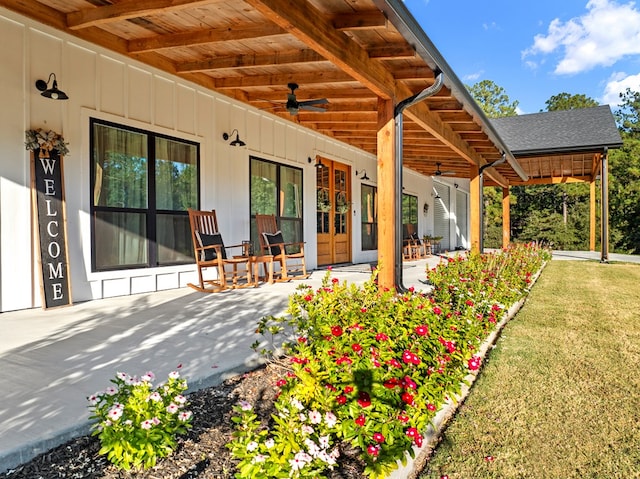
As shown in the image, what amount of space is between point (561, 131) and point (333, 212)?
7455mm

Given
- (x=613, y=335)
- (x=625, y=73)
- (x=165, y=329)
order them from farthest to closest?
(x=625, y=73), (x=613, y=335), (x=165, y=329)

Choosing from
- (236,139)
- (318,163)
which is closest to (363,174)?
(318,163)

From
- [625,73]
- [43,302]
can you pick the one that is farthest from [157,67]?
[625,73]

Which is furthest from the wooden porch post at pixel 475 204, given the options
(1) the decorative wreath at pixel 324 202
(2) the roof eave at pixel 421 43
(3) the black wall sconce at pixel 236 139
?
(3) the black wall sconce at pixel 236 139

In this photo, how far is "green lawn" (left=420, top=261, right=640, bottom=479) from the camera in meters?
1.61

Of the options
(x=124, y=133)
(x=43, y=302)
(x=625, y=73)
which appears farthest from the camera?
(x=625, y=73)

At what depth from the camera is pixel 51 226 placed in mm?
3777

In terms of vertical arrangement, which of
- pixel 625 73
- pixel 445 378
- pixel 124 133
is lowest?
pixel 445 378

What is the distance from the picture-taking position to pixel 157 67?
4.76 meters

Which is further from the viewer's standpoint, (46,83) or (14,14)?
(46,83)

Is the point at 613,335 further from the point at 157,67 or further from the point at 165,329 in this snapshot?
the point at 157,67

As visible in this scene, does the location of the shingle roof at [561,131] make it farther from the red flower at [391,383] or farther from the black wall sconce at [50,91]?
the red flower at [391,383]

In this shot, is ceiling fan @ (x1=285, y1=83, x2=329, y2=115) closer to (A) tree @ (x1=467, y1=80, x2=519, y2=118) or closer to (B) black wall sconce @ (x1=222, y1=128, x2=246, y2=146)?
(B) black wall sconce @ (x1=222, y1=128, x2=246, y2=146)

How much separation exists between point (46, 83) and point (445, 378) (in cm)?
417
